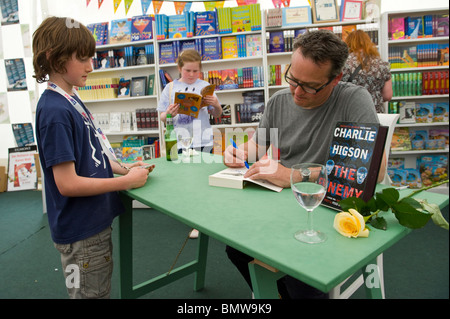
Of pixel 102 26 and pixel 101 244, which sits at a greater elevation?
pixel 102 26

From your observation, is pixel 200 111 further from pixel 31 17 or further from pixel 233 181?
pixel 31 17

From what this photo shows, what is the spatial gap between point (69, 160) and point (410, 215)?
3.62 ft

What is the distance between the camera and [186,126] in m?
3.03

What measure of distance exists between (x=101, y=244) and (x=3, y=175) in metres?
4.23

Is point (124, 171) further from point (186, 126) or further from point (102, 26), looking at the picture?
point (102, 26)

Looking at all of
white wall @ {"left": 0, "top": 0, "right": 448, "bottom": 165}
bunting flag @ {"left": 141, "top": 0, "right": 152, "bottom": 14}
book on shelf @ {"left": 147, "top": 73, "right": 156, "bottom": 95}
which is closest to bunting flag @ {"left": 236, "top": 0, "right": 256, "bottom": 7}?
white wall @ {"left": 0, "top": 0, "right": 448, "bottom": 165}

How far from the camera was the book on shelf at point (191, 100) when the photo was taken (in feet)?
8.73

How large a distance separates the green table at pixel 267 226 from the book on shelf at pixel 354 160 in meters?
0.09

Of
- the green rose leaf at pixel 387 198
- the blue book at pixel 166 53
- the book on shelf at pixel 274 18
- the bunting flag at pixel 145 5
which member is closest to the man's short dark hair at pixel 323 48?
the green rose leaf at pixel 387 198

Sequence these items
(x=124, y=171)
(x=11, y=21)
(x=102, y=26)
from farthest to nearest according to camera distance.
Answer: (x=11, y=21)
(x=102, y=26)
(x=124, y=171)

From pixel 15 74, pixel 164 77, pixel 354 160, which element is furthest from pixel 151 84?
pixel 354 160

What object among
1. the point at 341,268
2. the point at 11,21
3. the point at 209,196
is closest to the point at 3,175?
the point at 11,21

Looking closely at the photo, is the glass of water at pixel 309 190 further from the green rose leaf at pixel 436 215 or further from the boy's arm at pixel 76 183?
the boy's arm at pixel 76 183

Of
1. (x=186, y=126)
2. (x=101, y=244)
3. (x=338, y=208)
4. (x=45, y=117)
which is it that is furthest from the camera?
(x=186, y=126)
